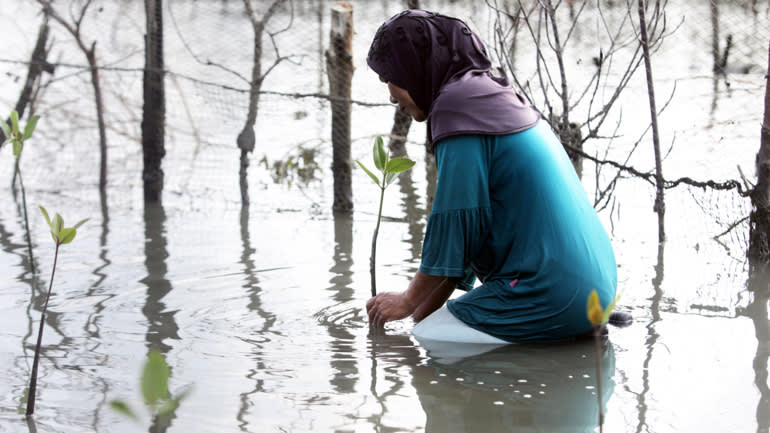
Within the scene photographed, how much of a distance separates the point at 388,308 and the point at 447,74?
1.01 metres

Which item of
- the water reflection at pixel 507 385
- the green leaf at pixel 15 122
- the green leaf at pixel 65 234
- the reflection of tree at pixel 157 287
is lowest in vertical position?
the water reflection at pixel 507 385

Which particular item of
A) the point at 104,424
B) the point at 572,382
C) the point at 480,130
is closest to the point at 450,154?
the point at 480,130

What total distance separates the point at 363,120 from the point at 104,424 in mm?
6767

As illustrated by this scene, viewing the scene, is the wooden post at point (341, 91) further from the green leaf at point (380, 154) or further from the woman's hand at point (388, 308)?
the woman's hand at point (388, 308)

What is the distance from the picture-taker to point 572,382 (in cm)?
335

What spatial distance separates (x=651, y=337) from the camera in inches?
154

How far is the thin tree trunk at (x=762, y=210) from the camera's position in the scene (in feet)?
16.7

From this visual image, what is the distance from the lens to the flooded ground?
10.2 feet

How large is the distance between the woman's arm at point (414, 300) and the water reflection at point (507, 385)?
0.13 metres

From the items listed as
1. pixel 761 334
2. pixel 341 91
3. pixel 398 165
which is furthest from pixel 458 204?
pixel 341 91

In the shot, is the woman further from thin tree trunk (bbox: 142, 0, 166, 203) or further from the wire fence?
thin tree trunk (bbox: 142, 0, 166, 203)

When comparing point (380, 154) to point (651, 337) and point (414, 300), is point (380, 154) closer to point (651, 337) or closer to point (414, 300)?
point (414, 300)

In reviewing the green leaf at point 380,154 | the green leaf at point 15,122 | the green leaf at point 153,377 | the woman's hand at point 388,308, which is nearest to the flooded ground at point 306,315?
the woman's hand at point 388,308

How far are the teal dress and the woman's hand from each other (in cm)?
25
